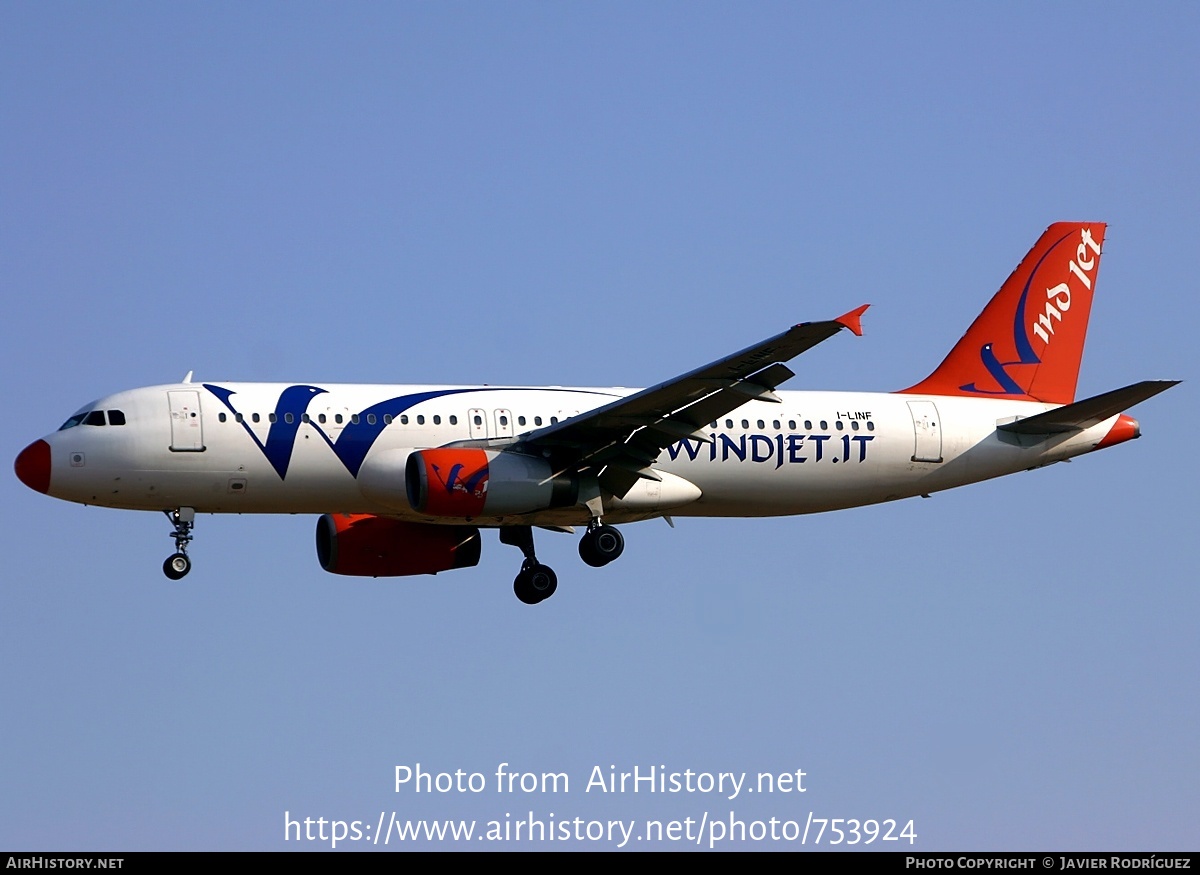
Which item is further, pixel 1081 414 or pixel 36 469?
pixel 1081 414

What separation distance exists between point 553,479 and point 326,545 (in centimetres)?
717

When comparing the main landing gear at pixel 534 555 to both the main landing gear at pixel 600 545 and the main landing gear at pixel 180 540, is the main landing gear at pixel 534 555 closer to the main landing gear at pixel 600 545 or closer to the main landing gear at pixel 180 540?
the main landing gear at pixel 600 545

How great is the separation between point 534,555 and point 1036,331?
45.5ft

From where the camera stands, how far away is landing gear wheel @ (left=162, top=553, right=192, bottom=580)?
134 feet

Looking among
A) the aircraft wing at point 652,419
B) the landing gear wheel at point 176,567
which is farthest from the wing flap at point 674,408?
the landing gear wheel at point 176,567

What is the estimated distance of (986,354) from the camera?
47438 millimetres

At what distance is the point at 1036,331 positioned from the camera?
48000 mm

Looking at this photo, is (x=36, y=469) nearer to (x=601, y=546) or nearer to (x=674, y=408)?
(x=601, y=546)

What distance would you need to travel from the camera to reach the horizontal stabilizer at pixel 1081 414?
140ft

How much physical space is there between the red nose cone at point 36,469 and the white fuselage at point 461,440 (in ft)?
0.53

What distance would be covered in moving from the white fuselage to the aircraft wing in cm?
113

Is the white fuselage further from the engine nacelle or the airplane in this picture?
the engine nacelle

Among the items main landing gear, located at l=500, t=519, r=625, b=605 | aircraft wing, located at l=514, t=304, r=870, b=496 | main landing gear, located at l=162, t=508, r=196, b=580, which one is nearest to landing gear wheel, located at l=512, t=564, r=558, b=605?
main landing gear, located at l=500, t=519, r=625, b=605

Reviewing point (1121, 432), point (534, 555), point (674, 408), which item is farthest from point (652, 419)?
point (1121, 432)
